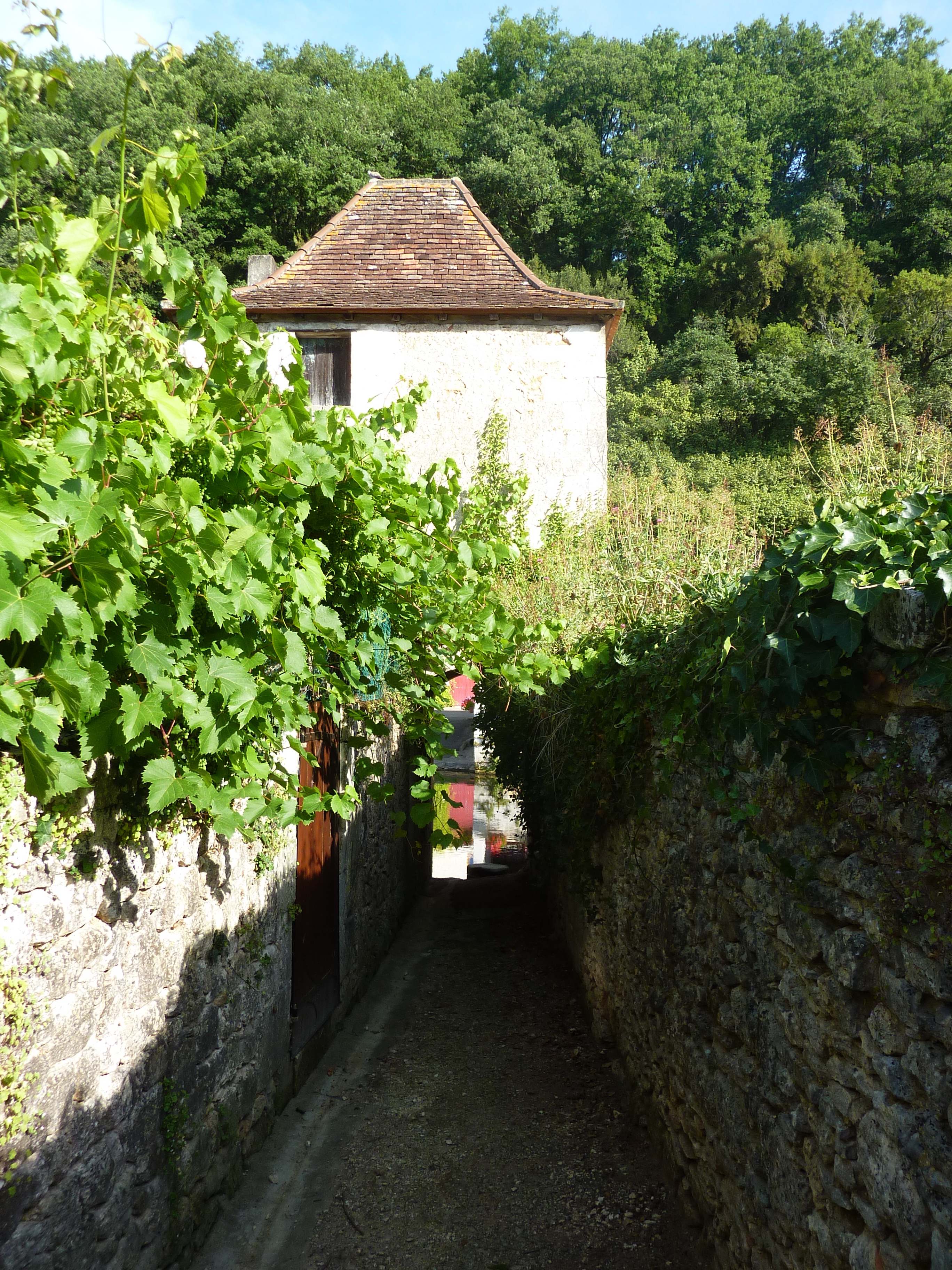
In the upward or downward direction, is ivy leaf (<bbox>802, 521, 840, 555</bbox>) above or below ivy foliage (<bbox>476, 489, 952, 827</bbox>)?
above

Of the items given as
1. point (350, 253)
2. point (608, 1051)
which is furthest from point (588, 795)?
point (350, 253)

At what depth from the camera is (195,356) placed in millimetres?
2736

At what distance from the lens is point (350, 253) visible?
12180mm

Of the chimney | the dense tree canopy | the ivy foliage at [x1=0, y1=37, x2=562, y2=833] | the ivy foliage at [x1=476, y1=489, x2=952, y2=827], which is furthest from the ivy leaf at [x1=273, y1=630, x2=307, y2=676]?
the dense tree canopy

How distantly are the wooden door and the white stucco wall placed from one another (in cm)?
615

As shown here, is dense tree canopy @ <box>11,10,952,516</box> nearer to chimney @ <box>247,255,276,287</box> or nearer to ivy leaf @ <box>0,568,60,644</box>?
chimney @ <box>247,255,276,287</box>

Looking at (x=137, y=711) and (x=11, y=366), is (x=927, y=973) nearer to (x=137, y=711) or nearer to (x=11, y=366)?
(x=137, y=711)

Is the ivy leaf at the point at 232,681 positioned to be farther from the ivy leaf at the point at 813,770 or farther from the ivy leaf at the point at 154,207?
the ivy leaf at the point at 813,770

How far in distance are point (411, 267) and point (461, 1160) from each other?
10898 mm

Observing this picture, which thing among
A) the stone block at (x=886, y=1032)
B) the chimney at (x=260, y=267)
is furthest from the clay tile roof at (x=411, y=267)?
the stone block at (x=886, y=1032)

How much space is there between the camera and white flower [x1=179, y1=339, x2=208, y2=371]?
2.73m

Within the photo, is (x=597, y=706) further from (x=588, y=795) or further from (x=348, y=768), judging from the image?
(x=348, y=768)

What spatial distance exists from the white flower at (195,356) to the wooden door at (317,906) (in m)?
3.04

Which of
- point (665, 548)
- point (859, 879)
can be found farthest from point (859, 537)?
point (665, 548)
